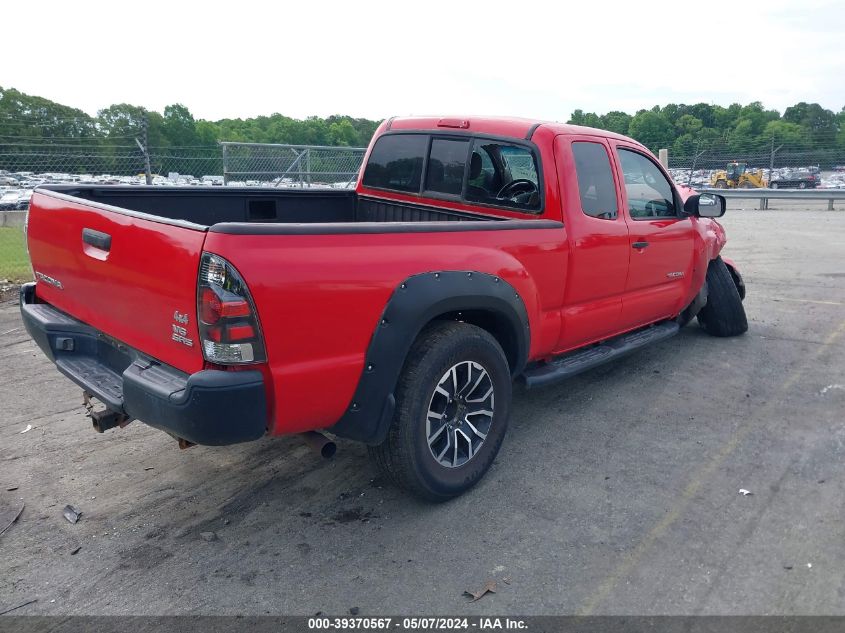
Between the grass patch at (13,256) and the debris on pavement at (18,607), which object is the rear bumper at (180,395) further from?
the grass patch at (13,256)

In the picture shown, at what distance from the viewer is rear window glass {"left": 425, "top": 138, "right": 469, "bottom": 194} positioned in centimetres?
461

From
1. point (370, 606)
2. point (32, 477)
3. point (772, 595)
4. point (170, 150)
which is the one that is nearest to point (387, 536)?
point (370, 606)

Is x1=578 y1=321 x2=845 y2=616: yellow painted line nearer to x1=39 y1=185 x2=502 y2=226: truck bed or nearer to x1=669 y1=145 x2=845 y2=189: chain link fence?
x1=39 y1=185 x2=502 y2=226: truck bed

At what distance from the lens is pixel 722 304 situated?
6340 millimetres

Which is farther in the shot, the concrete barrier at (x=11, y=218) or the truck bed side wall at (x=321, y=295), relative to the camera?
the concrete barrier at (x=11, y=218)

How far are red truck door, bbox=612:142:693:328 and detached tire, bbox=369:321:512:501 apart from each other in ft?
5.24

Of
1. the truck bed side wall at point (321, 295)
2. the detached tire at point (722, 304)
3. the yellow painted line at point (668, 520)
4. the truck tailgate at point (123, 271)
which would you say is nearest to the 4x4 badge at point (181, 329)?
the truck tailgate at point (123, 271)

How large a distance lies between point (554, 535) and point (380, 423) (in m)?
0.98

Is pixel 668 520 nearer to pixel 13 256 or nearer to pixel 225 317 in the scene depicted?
→ pixel 225 317

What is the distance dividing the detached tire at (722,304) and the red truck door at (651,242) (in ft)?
3.25

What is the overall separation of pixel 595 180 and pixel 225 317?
2817 millimetres

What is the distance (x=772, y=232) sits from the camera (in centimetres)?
1516

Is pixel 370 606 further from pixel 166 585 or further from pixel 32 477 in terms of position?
pixel 32 477

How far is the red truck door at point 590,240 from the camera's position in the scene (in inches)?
163
